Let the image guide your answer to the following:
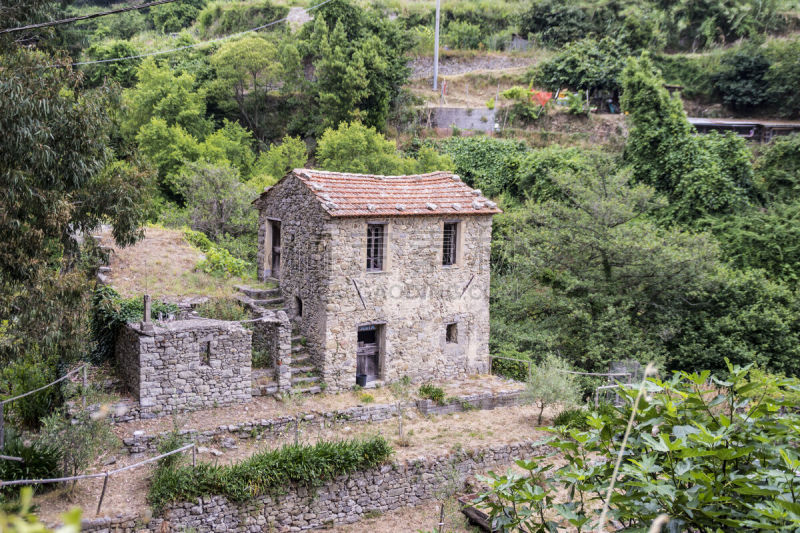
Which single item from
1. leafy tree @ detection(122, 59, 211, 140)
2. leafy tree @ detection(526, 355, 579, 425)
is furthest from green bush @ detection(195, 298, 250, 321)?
leafy tree @ detection(122, 59, 211, 140)

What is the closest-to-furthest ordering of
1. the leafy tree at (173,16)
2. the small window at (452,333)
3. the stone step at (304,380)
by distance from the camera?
the stone step at (304,380)
the small window at (452,333)
the leafy tree at (173,16)

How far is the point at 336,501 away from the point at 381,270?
211 inches

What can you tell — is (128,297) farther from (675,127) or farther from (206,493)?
(675,127)

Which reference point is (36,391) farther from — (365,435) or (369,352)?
(369,352)

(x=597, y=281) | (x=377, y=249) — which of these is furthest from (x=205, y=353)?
(x=597, y=281)

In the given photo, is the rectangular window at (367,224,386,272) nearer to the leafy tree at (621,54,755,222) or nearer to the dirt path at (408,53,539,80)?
the leafy tree at (621,54,755,222)

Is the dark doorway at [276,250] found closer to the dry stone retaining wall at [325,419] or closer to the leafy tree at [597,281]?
the dry stone retaining wall at [325,419]

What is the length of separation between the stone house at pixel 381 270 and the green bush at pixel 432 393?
791mm

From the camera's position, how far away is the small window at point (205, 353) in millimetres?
12922

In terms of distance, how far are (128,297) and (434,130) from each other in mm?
21766

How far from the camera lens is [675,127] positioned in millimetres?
25641

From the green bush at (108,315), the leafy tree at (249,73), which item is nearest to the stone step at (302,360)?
the green bush at (108,315)

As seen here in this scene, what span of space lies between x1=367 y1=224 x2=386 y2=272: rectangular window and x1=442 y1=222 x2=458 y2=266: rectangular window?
1904mm

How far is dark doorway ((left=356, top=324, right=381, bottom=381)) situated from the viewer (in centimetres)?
1502
